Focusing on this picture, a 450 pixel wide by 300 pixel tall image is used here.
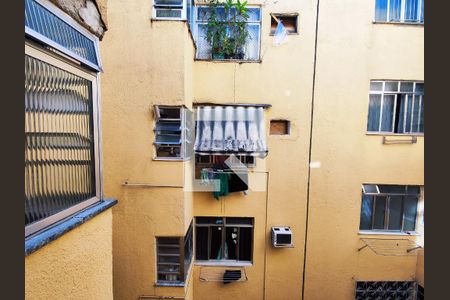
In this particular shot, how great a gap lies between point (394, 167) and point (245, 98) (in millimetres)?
4643

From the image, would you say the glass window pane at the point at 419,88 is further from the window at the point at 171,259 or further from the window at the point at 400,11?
the window at the point at 171,259

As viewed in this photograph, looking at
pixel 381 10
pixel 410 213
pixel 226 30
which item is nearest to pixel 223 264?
pixel 410 213

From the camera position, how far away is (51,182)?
1679 millimetres

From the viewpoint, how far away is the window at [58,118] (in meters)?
1.48

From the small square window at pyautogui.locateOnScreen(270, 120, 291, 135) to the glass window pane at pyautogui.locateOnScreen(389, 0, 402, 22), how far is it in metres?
4.13

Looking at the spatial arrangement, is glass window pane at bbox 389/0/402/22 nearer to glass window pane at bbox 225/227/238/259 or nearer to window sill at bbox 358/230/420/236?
window sill at bbox 358/230/420/236

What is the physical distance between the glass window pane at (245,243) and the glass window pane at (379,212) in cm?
375

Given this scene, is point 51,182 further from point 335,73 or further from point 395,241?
point 395,241

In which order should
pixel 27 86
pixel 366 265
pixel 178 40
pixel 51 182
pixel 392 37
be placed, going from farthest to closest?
pixel 366 265 → pixel 392 37 → pixel 178 40 → pixel 51 182 → pixel 27 86

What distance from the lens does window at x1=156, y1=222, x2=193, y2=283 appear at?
490cm

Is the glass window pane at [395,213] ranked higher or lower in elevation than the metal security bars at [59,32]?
lower

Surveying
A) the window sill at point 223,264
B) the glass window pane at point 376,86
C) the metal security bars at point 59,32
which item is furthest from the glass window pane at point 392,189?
the metal security bars at point 59,32

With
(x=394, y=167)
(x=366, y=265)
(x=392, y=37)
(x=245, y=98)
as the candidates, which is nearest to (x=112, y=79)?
(x=245, y=98)

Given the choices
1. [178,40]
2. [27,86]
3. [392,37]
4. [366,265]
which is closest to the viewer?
[27,86]
